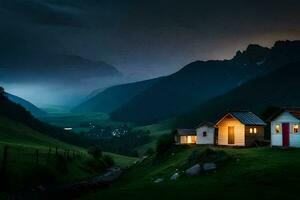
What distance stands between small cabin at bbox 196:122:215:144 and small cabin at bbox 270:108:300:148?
106 feet

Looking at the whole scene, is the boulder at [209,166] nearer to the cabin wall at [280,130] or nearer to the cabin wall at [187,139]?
the cabin wall at [280,130]

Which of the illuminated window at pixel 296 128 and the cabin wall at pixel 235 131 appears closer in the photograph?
the illuminated window at pixel 296 128

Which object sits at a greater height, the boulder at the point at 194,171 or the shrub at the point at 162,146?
the shrub at the point at 162,146

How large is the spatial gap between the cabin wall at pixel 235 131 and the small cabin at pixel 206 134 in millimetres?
9908

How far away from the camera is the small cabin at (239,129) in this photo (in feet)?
318

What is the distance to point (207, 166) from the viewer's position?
58781 millimetres

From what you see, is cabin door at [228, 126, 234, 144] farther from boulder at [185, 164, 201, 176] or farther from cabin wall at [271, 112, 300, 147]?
boulder at [185, 164, 201, 176]

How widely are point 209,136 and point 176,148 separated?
11.4 metres

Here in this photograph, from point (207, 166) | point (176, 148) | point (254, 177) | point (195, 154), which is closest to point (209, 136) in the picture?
point (176, 148)

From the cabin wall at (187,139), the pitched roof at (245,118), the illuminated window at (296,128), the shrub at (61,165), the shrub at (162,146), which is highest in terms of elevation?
the pitched roof at (245,118)

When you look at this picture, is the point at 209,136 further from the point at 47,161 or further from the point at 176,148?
the point at 47,161

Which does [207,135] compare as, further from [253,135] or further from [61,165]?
[61,165]

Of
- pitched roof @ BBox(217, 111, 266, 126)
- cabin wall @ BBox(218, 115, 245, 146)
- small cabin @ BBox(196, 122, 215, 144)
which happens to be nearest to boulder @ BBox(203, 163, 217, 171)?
pitched roof @ BBox(217, 111, 266, 126)

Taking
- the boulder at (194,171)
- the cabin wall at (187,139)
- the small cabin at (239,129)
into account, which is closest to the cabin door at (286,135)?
the small cabin at (239,129)
